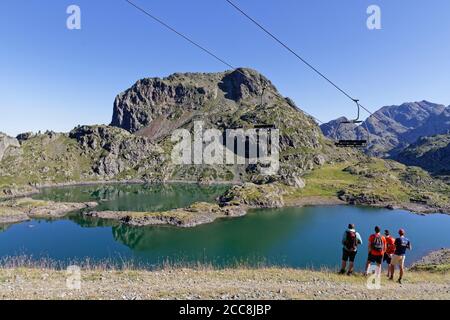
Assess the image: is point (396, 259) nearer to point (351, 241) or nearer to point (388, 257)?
point (388, 257)

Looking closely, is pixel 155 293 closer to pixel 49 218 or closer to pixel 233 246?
pixel 233 246

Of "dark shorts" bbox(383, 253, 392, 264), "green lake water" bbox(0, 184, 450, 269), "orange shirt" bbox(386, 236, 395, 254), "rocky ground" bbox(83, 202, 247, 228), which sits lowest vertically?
"green lake water" bbox(0, 184, 450, 269)

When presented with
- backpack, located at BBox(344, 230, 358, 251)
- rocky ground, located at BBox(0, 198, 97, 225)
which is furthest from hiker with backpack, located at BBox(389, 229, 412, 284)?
rocky ground, located at BBox(0, 198, 97, 225)

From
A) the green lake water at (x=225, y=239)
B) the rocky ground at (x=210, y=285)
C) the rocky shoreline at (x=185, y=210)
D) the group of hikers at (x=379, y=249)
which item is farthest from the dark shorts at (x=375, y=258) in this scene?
the rocky shoreline at (x=185, y=210)

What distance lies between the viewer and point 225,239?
118000 mm

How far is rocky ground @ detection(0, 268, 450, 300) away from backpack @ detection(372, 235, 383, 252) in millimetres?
2212

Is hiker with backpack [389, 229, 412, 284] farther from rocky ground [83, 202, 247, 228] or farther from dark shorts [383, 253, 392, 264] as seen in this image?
rocky ground [83, 202, 247, 228]

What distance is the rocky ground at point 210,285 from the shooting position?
17.8 metres

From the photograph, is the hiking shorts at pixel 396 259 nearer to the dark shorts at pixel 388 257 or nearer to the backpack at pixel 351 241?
the dark shorts at pixel 388 257

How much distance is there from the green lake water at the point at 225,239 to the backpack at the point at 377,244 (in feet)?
182

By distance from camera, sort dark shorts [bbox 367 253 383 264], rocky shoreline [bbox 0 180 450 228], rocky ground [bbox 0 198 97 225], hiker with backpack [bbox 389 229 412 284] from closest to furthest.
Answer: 1. dark shorts [bbox 367 253 383 264]
2. hiker with backpack [bbox 389 229 412 284]
3. rocky shoreline [bbox 0 180 450 228]
4. rocky ground [bbox 0 198 97 225]

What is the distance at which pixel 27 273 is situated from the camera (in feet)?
76.2

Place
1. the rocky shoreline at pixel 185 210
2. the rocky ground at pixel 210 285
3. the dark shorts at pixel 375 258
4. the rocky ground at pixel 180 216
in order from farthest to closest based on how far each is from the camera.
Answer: the rocky shoreline at pixel 185 210 → the rocky ground at pixel 180 216 → the dark shorts at pixel 375 258 → the rocky ground at pixel 210 285

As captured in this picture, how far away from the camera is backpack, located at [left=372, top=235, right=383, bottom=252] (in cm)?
2316
